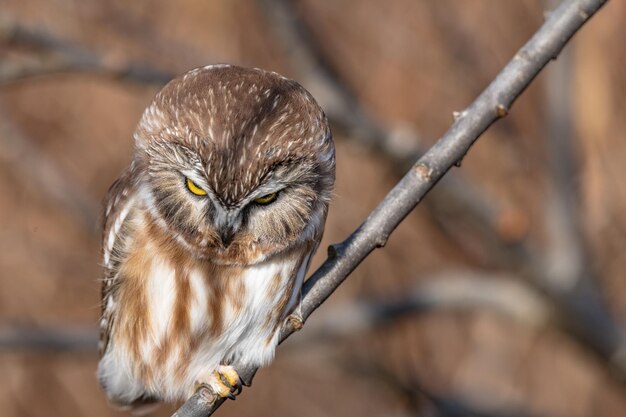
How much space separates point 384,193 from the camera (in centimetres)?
805

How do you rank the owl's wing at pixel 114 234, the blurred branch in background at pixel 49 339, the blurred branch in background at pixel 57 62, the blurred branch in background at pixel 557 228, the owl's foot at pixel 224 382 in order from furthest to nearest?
the blurred branch in background at pixel 49 339
the blurred branch in background at pixel 557 228
the blurred branch in background at pixel 57 62
the owl's wing at pixel 114 234
the owl's foot at pixel 224 382

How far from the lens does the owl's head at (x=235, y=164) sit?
3617 millimetres

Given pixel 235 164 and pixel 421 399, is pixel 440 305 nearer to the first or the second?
pixel 421 399

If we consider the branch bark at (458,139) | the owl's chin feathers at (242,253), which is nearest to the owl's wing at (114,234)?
the owl's chin feathers at (242,253)

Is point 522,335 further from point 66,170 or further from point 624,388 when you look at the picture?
point 66,170

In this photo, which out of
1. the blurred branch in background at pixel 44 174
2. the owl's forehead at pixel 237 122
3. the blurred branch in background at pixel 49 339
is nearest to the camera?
the owl's forehead at pixel 237 122

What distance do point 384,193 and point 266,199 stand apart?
435cm

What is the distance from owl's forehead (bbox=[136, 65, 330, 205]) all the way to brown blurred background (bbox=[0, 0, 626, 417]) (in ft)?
5.55

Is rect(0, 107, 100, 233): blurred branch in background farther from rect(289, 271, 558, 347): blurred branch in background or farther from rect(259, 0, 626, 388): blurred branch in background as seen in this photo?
rect(259, 0, 626, 388): blurred branch in background

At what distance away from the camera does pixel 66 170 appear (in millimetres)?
9000

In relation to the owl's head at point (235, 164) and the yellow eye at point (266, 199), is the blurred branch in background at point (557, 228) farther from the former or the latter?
the yellow eye at point (266, 199)

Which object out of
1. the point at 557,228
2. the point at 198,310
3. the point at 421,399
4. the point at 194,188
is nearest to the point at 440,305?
the point at 421,399

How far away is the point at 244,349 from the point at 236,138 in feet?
3.56

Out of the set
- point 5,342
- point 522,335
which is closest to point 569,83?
point 522,335
